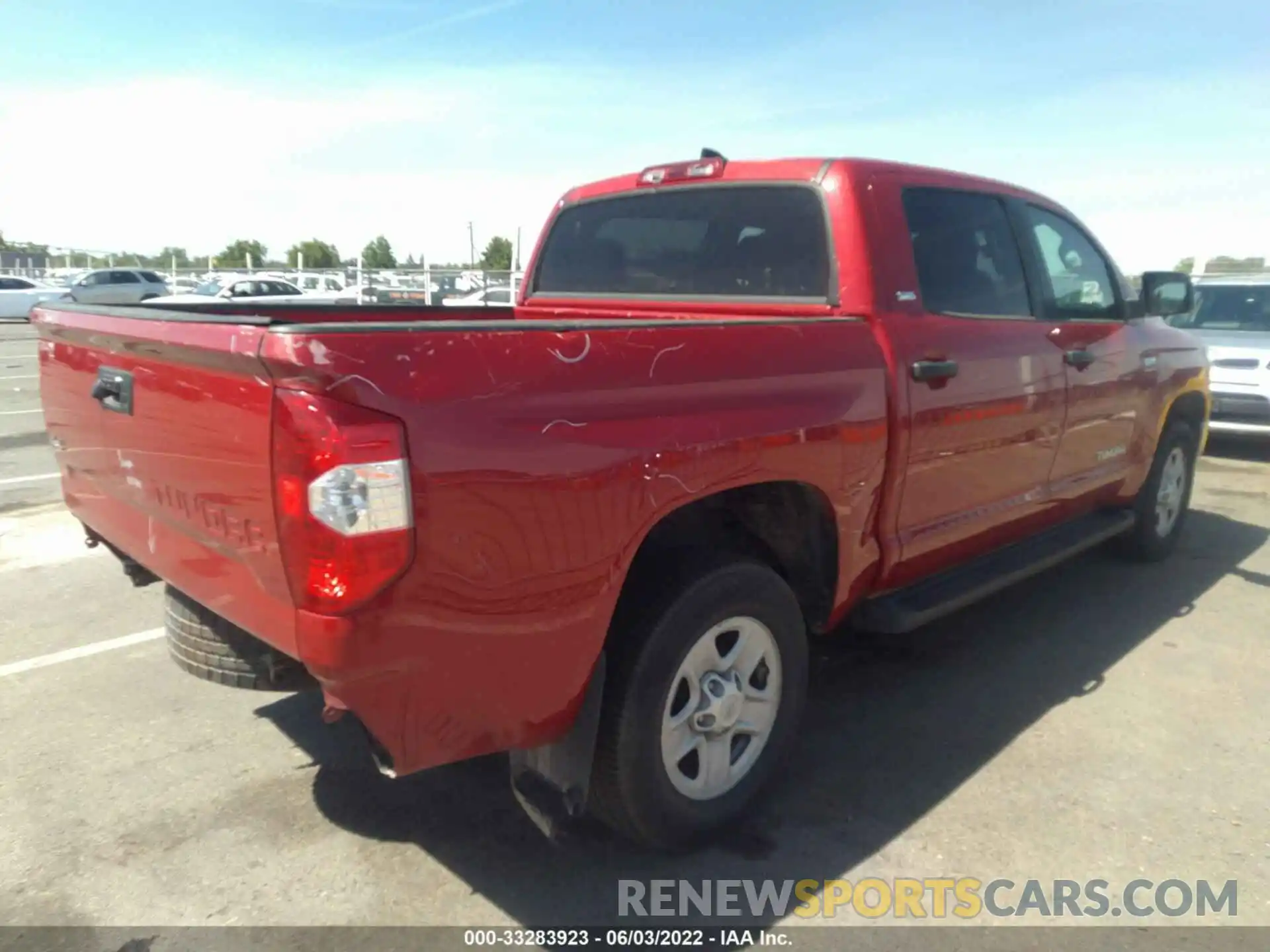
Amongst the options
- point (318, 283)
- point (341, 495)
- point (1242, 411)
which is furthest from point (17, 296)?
point (341, 495)

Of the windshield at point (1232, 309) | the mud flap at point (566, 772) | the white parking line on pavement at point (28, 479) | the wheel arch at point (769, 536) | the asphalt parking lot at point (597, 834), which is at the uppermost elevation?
the windshield at point (1232, 309)

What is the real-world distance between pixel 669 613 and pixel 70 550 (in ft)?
15.2

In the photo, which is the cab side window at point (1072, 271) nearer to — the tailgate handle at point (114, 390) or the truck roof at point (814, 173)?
the truck roof at point (814, 173)

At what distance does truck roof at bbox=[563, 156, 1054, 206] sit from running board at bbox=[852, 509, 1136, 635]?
4.94ft

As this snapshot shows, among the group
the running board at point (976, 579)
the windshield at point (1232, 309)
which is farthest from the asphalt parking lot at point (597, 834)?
the windshield at point (1232, 309)

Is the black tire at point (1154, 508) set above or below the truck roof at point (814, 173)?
below

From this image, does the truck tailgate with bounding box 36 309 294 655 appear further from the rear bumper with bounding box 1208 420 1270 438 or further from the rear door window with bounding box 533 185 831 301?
the rear bumper with bounding box 1208 420 1270 438

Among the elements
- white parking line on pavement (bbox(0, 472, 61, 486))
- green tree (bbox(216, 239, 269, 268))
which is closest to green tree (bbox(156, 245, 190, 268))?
green tree (bbox(216, 239, 269, 268))

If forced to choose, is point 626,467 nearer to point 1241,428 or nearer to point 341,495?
point 341,495

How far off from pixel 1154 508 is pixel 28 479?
7945 mm

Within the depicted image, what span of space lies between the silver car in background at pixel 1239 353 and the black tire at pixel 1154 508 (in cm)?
276

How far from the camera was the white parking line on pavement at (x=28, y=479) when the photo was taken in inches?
299

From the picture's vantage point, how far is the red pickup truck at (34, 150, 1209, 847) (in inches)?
81.4

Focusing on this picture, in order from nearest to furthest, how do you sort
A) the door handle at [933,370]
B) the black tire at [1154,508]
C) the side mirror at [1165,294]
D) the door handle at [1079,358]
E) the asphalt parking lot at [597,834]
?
1. the asphalt parking lot at [597,834]
2. the door handle at [933,370]
3. the door handle at [1079,358]
4. the side mirror at [1165,294]
5. the black tire at [1154,508]
